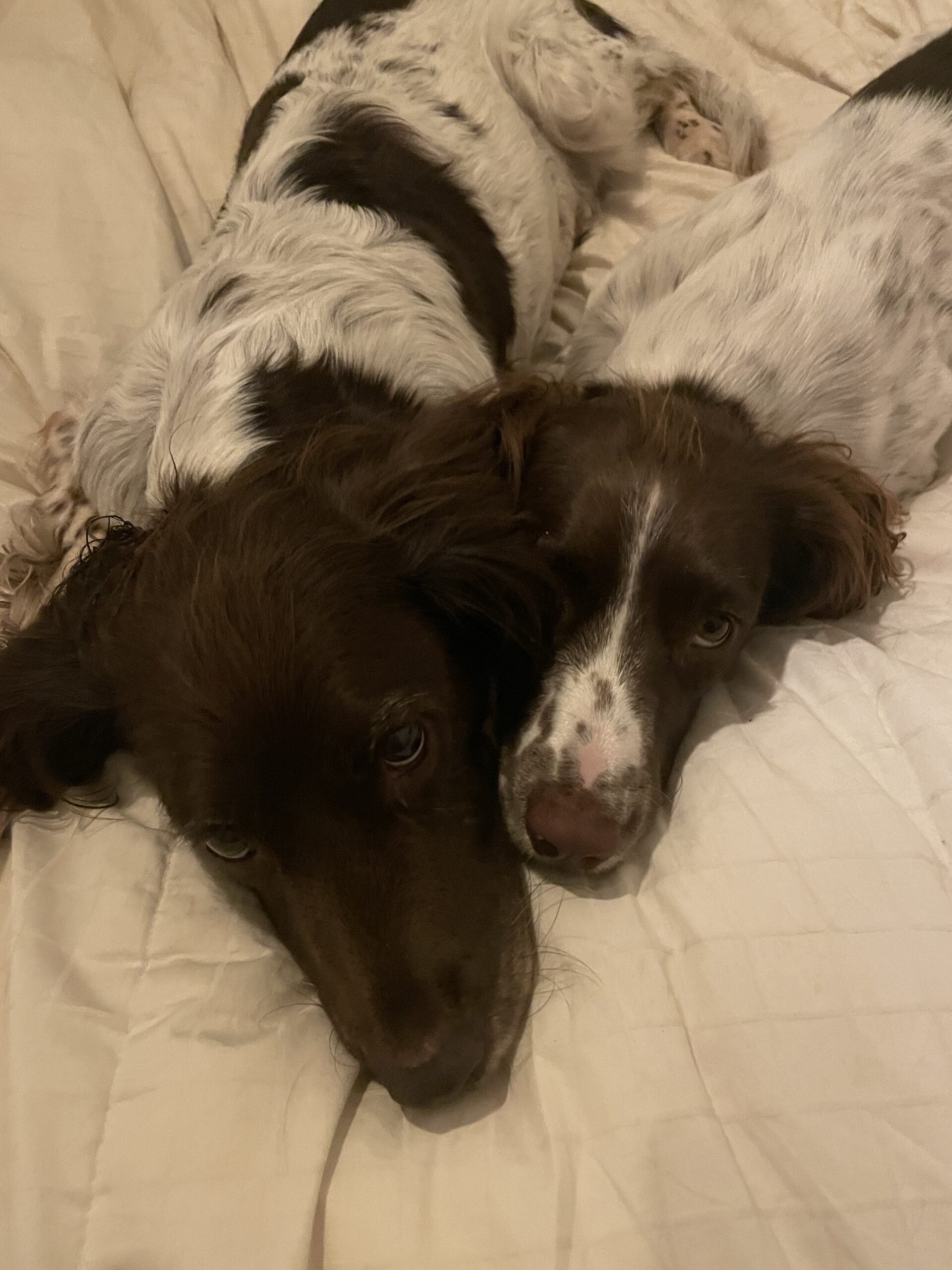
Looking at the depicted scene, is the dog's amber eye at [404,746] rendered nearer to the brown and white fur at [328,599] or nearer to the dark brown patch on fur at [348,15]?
the brown and white fur at [328,599]

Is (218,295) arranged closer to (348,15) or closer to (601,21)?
(348,15)

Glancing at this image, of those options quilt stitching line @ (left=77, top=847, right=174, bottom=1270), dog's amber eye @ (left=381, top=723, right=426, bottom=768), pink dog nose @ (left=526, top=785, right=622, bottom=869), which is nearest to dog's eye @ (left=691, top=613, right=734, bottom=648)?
pink dog nose @ (left=526, top=785, right=622, bottom=869)

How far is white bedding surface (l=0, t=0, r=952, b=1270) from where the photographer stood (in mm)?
1133

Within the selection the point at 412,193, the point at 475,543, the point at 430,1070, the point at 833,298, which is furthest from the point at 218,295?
the point at 430,1070

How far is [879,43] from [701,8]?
2.11 ft

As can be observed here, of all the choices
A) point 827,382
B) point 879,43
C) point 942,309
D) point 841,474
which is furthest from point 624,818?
point 879,43

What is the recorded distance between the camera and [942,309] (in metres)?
2.43

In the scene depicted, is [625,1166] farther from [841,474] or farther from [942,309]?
[942,309]

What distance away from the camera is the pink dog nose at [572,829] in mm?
1517

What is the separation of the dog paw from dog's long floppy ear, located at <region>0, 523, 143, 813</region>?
97.4 inches

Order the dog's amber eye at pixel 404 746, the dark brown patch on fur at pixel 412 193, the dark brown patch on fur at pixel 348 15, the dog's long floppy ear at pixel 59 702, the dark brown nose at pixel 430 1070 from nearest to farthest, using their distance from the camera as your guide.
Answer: the dark brown nose at pixel 430 1070 → the dog's amber eye at pixel 404 746 → the dog's long floppy ear at pixel 59 702 → the dark brown patch on fur at pixel 412 193 → the dark brown patch on fur at pixel 348 15

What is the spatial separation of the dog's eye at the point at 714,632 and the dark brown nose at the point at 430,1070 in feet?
2.75

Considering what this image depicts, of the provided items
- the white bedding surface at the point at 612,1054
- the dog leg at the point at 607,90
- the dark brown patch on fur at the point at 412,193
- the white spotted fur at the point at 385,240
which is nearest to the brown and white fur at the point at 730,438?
the white bedding surface at the point at 612,1054

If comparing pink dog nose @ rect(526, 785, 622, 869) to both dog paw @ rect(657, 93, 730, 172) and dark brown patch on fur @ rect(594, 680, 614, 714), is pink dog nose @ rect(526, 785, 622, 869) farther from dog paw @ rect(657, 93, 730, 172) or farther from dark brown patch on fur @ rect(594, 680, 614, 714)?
dog paw @ rect(657, 93, 730, 172)
